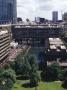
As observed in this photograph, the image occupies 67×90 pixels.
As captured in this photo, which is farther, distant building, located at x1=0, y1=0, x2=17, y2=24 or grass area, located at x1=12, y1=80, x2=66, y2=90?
distant building, located at x1=0, y1=0, x2=17, y2=24

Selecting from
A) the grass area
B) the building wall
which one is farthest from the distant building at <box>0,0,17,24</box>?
the grass area

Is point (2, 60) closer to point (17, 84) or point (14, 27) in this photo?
point (17, 84)

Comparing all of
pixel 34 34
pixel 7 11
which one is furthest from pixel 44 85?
pixel 7 11

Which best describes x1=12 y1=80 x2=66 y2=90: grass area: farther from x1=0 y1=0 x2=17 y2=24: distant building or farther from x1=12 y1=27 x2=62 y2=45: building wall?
x1=0 y1=0 x2=17 y2=24: distant building

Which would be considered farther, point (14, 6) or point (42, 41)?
point (14, 6)

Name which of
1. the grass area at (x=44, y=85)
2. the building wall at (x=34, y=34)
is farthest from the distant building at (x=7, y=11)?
the grass area at (x=44, y=85)

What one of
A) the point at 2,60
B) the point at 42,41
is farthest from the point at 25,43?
the point at 2,60

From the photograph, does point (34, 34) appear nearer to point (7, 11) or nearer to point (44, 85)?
point (7, 11)

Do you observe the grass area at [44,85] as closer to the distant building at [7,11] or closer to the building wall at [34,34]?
the building wall at [34,34]
